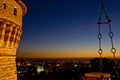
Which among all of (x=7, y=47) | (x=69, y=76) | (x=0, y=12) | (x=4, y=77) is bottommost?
(x=69, y=76)

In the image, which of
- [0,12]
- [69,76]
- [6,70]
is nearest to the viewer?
[0,12]

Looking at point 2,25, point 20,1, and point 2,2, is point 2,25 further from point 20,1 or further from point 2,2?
point 20,1

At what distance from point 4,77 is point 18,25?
7.45ft

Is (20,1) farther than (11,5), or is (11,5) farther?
(20,1)

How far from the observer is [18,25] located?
30.0 ft

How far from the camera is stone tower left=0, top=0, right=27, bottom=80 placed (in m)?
7.82

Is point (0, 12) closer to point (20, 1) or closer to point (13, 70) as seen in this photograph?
point (20, 1)

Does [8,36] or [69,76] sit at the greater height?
[8,36]

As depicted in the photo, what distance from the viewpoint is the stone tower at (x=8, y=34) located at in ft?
25.7

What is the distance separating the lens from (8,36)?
8.12 m

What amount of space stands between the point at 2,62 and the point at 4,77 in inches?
21.6

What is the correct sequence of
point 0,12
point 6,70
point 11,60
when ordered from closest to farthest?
point 0,12
point 6,70
point 11,60

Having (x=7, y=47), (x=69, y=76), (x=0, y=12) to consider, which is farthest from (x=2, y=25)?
(x=69, y=76)

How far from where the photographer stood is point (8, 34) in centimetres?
808
